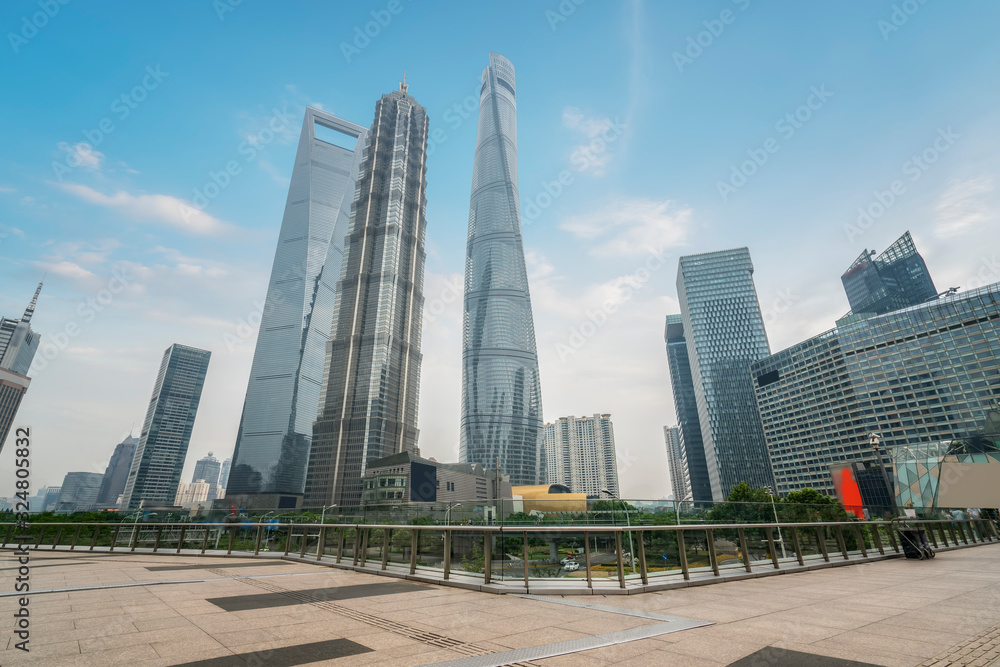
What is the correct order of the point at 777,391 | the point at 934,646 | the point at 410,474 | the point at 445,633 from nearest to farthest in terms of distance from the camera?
1. the point at 934,646
2. the point at 445,633
3. the point at 410,474
4. the point at 777,391

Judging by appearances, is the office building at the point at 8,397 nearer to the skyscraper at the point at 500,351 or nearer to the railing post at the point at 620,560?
the skyscraper at the point at 500,351

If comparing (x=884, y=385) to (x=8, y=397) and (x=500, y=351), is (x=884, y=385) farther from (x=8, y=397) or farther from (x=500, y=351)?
(x=8, y=397)

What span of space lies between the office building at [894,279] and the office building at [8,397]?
282 m

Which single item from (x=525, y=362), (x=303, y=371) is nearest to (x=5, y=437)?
(x=303, y=371)

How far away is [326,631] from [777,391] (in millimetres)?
155675

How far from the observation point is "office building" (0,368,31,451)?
4742 inches

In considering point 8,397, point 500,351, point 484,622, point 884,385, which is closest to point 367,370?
point 500,351

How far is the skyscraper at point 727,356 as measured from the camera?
14338cm

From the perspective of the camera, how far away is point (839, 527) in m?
12.4

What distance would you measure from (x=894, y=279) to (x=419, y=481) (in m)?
207

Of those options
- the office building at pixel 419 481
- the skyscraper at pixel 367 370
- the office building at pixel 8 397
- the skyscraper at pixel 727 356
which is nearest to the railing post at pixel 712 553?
the office building at pixel 419 481

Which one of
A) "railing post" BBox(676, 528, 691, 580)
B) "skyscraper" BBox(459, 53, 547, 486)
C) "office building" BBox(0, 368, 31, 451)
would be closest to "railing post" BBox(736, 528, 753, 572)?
"railing post" BBox(676, 528, 691, 580)

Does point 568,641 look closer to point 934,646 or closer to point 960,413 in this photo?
point 934,646

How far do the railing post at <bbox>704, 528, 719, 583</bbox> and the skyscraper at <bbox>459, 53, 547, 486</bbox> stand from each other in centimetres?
15852
